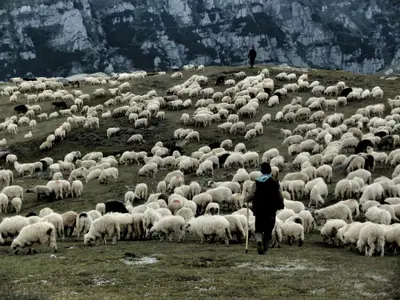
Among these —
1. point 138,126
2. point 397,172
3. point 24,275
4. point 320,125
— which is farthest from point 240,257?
point 138,126

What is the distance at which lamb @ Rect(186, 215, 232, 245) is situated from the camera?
16953 mm

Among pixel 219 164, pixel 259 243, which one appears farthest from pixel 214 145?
pixel 259 243

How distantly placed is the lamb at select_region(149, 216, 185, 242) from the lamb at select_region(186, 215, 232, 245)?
406 millimetres

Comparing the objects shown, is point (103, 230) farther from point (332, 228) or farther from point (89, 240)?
point (332, 228)

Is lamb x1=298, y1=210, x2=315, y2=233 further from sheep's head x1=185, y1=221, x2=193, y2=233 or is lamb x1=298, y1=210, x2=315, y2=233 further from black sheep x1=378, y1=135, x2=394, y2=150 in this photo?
black sheep x1=378, y1=135, x2=394, y2=150

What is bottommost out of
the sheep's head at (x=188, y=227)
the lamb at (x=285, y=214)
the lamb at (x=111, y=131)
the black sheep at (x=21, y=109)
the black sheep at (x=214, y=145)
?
the sheep's head at (x=188, y=227)

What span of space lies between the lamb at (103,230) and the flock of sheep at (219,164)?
0.11 ft

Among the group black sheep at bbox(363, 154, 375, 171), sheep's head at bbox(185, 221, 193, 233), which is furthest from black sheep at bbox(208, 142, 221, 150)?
sheep's head at bbox(185, 221, 193, 233)

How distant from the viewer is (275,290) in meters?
11.2

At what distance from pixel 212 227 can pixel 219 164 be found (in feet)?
46.9

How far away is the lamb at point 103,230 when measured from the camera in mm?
17469

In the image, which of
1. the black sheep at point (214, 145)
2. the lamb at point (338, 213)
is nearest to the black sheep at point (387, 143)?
the black sheep at point (214, 145)

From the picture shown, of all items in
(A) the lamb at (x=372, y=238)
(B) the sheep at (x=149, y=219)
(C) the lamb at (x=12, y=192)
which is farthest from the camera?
(C) the lamb at (x=12, y=192)

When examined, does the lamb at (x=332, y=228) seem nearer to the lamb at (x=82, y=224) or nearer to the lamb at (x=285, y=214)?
the lamb at (x=285, y=214)
